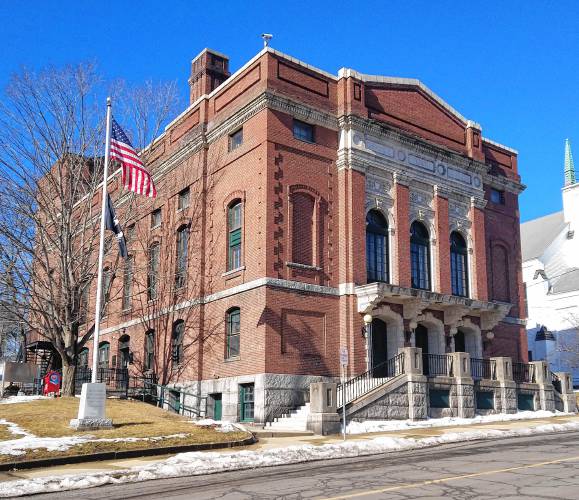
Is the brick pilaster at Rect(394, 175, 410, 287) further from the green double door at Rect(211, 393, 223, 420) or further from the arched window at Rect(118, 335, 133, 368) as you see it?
the arched window at Rect(118, 335, 133, 368)

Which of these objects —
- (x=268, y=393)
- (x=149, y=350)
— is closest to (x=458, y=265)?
(x=268, y=393)

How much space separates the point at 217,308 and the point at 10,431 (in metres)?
11.3

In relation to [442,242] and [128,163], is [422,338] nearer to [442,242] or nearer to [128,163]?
[442,242]

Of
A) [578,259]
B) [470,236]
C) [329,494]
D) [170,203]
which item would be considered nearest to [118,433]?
[329,494]

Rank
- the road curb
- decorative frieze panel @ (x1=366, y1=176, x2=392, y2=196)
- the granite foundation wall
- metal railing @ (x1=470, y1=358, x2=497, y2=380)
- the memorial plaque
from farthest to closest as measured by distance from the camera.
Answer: metal railing @ (x1=470, y1=358, x2=497, y2=380)
decorative frieze panel @ (x1=366, y1=176, x2=392, y2=196)
the granite foundation wall
the memorial plaque
the road curb

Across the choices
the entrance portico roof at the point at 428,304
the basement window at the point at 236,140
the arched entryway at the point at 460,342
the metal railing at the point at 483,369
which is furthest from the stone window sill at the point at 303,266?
the arched entryway at the point at 460,342

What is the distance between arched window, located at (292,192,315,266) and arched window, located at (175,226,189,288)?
20.2 feet

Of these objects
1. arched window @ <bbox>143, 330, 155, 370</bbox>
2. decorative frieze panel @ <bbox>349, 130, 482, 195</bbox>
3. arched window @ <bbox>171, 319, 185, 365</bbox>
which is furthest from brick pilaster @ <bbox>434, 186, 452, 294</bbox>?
arched window @ <bbox>143, 330, 155, 370</bbox>

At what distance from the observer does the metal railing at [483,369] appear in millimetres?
28966

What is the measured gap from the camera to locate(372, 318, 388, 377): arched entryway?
27.9 meters

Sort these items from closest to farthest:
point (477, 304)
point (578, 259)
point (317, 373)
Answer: point (317, 373) < point (477, 304) < point (578, 259)

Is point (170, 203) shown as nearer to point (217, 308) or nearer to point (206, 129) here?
point (206, 129)

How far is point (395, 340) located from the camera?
28.3 meters

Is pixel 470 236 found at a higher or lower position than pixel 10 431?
higher
